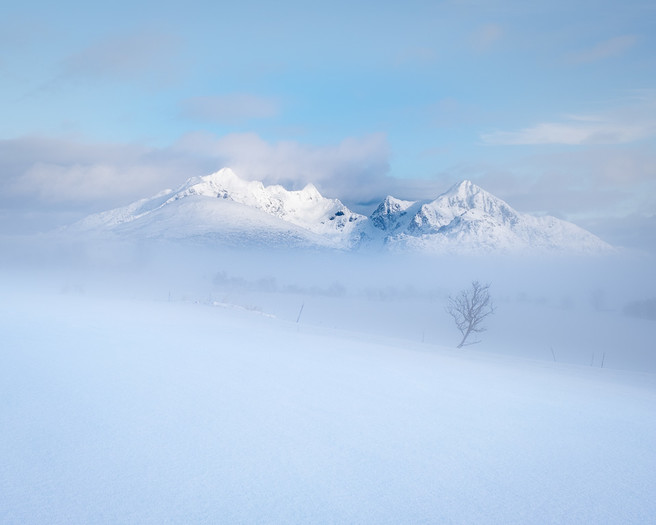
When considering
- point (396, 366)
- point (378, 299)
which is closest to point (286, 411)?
point (396, 366)

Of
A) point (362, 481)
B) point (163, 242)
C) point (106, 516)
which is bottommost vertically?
point (106, 516)

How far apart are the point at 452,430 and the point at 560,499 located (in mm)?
2038

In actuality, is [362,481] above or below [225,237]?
below

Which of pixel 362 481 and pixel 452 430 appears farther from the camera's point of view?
pixel 452 430

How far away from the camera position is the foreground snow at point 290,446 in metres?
3.96

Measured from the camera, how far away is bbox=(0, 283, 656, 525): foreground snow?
3.96 m

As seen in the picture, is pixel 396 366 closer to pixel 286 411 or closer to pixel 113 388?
pixel 286 411

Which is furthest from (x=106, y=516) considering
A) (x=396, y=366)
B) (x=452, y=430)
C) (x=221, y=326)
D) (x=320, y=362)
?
(x=221, y=326)

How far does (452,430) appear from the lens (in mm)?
6496

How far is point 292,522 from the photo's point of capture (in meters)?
3.73

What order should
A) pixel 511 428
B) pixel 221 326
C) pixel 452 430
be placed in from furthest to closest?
1. pixel 221 326
2. pixel 511 428
3. pixel 452 430

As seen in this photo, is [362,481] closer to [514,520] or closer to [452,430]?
[514,520]

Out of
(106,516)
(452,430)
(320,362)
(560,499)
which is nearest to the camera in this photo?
(106,516)

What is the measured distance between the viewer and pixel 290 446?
17.3 ft
